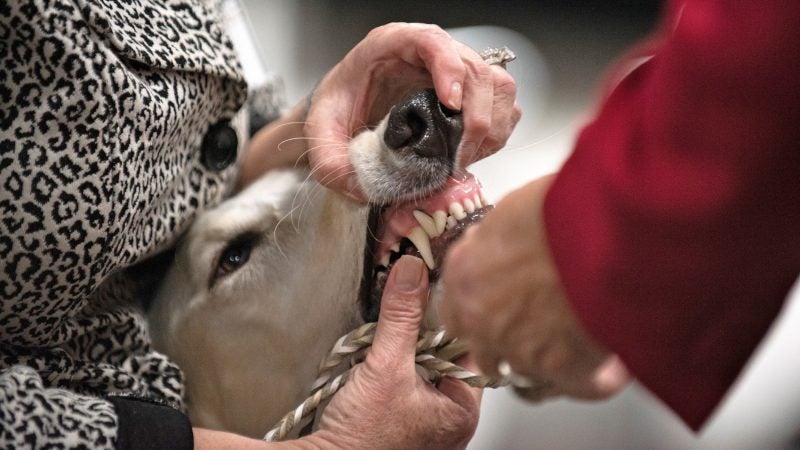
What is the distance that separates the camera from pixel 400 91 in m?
0.83

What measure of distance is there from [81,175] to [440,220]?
0.34 meters

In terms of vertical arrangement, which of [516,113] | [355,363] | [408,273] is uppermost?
[516,113]

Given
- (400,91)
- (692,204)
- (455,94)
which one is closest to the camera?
(692,204)

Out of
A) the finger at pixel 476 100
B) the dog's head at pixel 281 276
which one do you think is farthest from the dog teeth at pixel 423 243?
the finger at pixel 476 100

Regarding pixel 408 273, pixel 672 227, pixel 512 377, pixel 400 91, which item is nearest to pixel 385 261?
pixel 408 273

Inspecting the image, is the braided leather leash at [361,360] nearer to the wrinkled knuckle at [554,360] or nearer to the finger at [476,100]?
the finger at [476,100]

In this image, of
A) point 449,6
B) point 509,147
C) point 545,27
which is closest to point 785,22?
point 509,147

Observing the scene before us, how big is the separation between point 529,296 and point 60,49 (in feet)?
1.56

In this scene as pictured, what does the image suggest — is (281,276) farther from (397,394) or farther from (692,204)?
(692,204)

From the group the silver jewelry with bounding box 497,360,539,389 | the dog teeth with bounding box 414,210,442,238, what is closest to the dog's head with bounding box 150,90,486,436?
the dog teeth with bounding box 414,210,442,238

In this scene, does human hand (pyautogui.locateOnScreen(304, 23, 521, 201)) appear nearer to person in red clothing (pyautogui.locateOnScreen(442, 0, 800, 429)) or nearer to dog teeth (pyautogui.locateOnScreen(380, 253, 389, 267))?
dog teeth (pyautogui.locateOnScreen(380, 253, 389, 267))

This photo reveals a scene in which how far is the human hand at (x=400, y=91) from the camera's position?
74 cm

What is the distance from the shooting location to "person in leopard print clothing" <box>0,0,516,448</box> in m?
0.72

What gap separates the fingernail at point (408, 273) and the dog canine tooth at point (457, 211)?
6 centimetres
